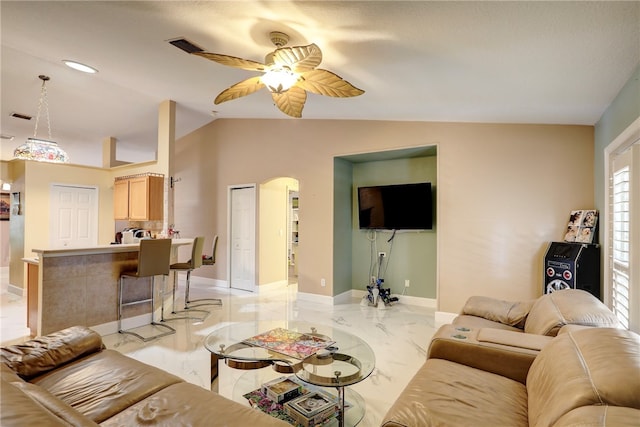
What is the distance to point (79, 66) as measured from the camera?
391cm

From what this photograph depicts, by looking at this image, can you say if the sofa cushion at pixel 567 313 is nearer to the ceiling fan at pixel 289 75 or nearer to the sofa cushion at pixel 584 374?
the sofa cushion at pixel 584 374

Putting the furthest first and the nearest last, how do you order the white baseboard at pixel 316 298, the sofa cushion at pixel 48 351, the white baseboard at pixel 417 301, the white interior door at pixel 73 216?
the white interior door at pixel 73 216
the white baseboard at pixel 316 298
the white baseboard at pixel 417 301
the sofa cushion at pixel 48 351

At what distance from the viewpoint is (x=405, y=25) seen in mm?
2006

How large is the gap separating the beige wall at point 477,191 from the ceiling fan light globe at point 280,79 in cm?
250

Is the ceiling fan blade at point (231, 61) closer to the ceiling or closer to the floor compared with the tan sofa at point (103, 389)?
closer to the ceiling

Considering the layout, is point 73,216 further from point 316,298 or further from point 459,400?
point 459,400

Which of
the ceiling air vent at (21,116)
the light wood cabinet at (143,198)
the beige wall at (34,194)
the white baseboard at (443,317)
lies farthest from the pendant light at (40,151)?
the white baseboard at (443,317)

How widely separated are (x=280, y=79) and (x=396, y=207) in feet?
10.1

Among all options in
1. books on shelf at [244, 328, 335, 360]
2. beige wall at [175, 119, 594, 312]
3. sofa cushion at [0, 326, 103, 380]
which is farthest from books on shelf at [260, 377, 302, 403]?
beige wall at [175, 119, 594, 312]

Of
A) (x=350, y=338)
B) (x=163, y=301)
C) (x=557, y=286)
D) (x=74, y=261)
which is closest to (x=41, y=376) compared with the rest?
(x=350, y=338)

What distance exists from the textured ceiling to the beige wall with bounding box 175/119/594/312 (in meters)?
0.26

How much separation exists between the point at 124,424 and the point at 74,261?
288 cm

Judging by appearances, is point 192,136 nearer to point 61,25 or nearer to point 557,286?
point 61,25

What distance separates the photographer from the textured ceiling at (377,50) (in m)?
1.84
